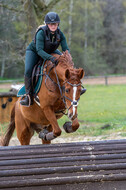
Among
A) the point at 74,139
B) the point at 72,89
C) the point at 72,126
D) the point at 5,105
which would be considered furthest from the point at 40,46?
the point at 5,105

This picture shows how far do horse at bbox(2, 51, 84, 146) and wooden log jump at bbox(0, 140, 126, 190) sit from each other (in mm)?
542

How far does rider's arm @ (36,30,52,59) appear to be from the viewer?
493cm

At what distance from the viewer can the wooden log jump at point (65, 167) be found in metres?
3.59

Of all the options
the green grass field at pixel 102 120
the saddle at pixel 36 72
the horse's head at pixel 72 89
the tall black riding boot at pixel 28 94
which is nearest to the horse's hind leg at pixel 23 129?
the tall black riding boot at pixel 28 94

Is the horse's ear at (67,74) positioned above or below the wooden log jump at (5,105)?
above

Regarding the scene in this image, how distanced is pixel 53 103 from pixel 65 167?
1375mm

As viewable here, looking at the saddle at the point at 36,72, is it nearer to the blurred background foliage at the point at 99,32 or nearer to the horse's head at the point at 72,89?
the horse's head at the point at 72,89

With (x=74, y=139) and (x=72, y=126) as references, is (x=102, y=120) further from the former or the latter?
(x=72, y=126)

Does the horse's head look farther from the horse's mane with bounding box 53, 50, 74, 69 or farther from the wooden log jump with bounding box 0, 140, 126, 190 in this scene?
the wooden log jump with bounding box 0, 140, 126, 190

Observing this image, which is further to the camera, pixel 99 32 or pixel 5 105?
pixel 99 32

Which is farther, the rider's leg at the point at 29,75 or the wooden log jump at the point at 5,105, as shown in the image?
the wooden log jump at the point at 5,105

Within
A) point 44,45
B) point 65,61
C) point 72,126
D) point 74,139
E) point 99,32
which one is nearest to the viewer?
point 72,126

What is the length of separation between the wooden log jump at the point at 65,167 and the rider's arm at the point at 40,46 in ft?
4.98

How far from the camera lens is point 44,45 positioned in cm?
516
